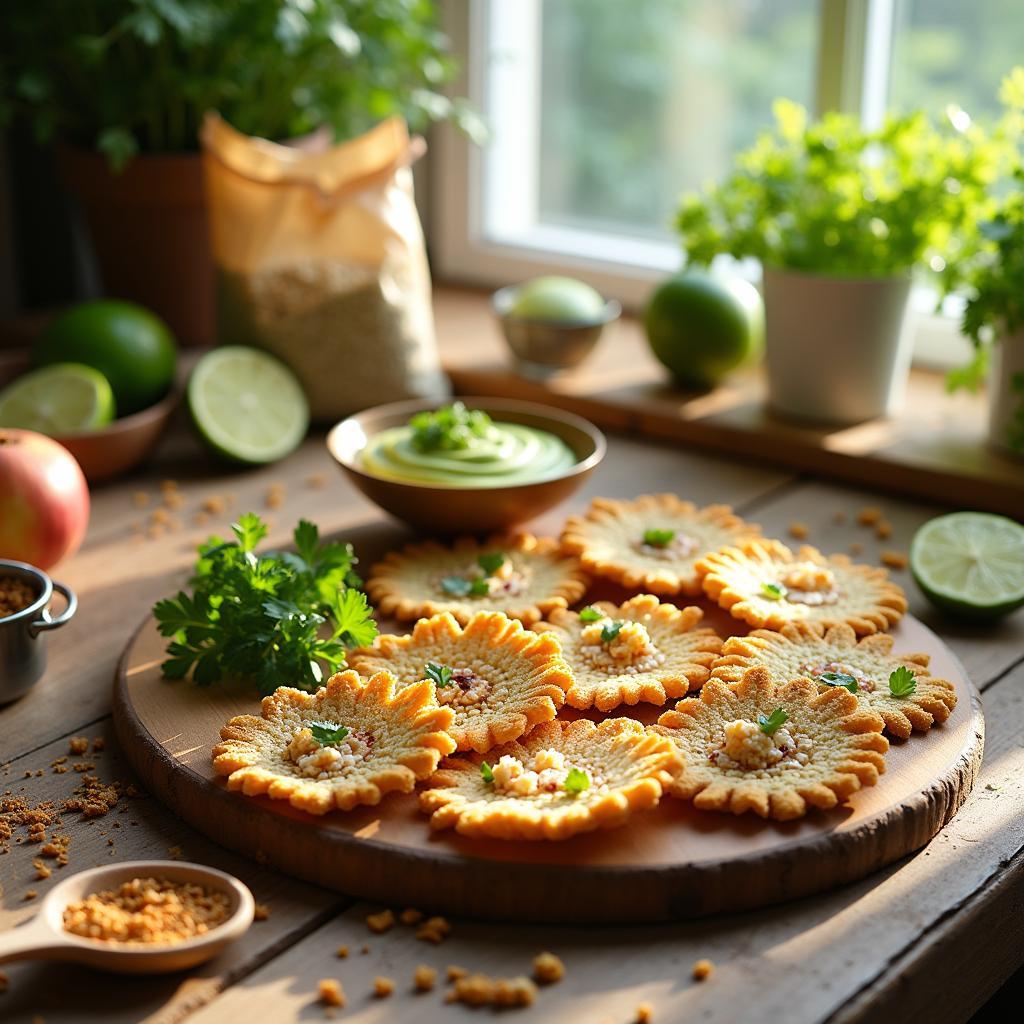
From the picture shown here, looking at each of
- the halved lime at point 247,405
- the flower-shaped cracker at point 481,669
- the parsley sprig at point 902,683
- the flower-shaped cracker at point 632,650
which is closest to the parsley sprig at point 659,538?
the flower-shaped cracker at point 632,650

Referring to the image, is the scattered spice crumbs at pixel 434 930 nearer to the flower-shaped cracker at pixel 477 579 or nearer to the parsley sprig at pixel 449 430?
the flower-shaped cracker at pixel 477 579

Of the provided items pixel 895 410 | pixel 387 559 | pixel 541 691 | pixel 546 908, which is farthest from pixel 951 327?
pixel 546 908

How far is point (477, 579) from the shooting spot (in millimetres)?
1305

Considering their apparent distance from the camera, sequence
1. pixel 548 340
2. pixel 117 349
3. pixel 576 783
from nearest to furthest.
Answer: pixel 576 783 → pixel 117 349 → pixel 548 340

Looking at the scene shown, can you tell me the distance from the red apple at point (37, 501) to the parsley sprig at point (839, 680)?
0.72m

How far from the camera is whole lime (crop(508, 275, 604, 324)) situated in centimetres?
186

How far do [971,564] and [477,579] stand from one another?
1.53 feet

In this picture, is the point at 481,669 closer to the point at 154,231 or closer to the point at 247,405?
the point at 247,405

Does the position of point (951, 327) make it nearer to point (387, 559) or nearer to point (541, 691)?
point (387, 559)

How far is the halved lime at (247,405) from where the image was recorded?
166cm

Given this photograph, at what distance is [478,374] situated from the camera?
192 centimetres

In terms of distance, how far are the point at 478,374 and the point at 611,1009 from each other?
1.21 meters

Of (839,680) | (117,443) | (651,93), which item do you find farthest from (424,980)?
(651,93)

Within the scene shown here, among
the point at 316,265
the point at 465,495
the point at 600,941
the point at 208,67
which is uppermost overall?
the point at 208,67
